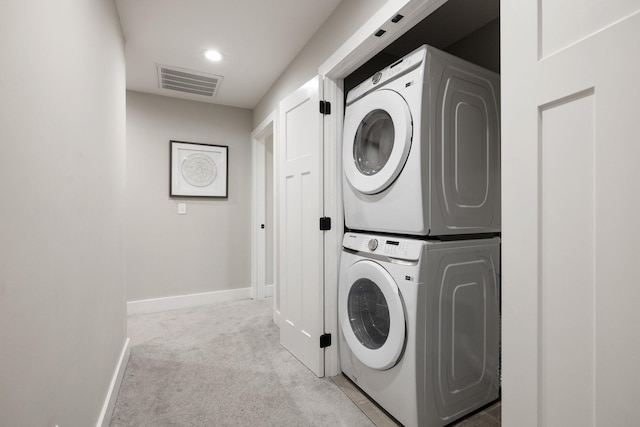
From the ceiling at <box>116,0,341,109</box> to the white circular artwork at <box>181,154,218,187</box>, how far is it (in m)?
0.88

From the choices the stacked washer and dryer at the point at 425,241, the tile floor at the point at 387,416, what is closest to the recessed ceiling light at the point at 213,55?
the stacked washer and dryer at the point at 425,241

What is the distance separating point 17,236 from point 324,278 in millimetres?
1540

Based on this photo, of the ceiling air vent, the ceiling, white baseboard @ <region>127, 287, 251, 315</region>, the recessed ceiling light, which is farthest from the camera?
white baseboard @ <region>127, 287, 251, 315</region>

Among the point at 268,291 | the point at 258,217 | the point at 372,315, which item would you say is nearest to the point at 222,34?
the point at 258,217

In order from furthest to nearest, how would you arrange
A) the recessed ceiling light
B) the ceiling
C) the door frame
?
1. the door frame
2. the recessed ceiling light
3. the ceiling

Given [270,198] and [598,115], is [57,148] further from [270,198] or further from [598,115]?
[270,198]

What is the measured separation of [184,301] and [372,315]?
8.50 ft

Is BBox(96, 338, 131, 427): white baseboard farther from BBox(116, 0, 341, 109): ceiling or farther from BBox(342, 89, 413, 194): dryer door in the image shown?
BBox(116, 0, 341, 109): ceiling

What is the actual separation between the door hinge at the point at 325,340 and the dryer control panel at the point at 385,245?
619mm

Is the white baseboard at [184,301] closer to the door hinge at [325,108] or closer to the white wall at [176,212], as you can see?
the white wall at [176,212]

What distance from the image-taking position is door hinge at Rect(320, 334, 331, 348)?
2.00 metres

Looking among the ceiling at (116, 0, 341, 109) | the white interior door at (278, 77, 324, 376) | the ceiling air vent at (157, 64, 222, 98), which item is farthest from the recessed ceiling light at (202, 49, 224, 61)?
the white interior door at (278, 77, 324, 376)

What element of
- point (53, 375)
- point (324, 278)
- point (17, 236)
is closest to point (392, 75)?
point (324, 278)

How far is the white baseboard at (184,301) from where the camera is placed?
330 centimetres
